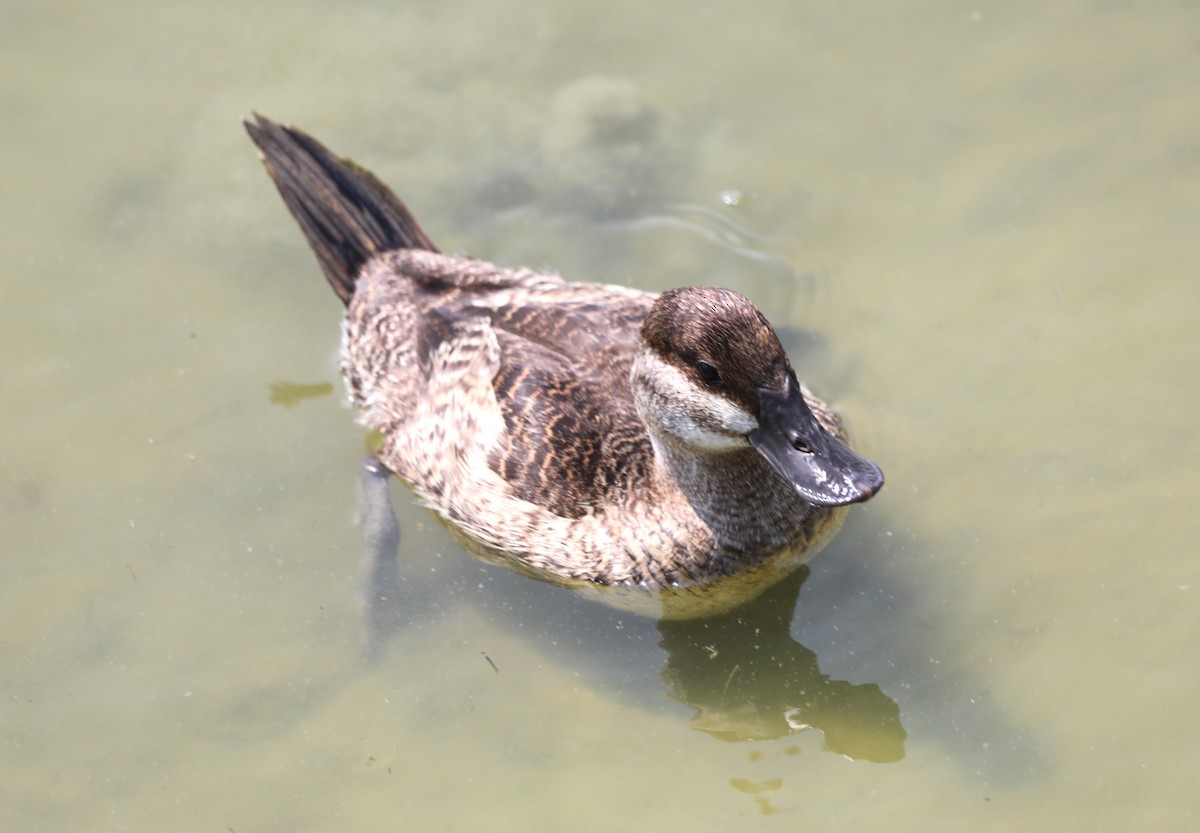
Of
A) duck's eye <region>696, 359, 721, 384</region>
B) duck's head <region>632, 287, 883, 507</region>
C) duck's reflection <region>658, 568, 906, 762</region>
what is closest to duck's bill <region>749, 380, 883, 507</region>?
duck's head <region>632, 287, 883, 507</region>

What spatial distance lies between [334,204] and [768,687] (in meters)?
3.08

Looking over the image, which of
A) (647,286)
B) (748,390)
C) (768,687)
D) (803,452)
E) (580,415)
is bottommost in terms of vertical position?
(768,687)

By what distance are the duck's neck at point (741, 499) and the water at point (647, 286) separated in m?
0.47

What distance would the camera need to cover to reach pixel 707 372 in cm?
511

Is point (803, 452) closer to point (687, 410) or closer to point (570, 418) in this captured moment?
point (687, 410)

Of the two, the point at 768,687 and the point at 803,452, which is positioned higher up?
the point at 803,452

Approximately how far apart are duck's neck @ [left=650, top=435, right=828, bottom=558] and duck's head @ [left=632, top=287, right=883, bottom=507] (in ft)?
0.80

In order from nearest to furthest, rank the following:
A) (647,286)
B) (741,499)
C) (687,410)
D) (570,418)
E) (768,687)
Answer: (687,410)
(741,499)
(768,687)
(570,418)
(647,286)

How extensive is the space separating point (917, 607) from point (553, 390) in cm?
177

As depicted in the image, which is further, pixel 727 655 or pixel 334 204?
pixel 334 204

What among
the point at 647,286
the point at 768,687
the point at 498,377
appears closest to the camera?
the point at 768,687

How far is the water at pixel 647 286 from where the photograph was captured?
5.43m

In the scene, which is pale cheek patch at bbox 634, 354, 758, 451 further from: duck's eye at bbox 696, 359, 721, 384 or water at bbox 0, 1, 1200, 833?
water at bbox 0, 1, 1200, 833

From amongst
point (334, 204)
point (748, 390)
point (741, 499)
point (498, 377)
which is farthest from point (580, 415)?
point (334, 204)
